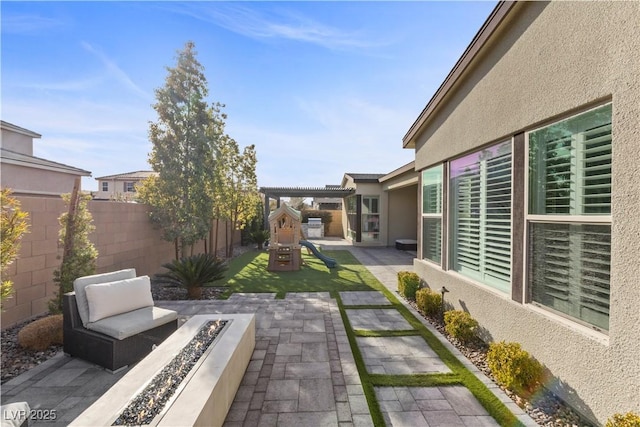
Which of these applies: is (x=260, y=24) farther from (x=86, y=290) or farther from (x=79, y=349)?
(x=79, y=349)

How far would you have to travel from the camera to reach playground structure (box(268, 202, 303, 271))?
10.6 m

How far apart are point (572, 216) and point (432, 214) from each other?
3.72 metres

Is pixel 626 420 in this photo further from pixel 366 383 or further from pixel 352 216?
pixel 352 216

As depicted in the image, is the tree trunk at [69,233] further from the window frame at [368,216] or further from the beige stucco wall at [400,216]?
the beige stucco wall at [400,216]

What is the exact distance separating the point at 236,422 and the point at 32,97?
9447 millimetres

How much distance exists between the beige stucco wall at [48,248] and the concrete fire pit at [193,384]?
370cm

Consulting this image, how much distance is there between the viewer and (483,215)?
4773mm

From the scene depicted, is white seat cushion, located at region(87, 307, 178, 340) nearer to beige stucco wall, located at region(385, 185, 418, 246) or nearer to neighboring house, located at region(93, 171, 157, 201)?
beige stucco wall, located at region(385, 185, 418, 246)

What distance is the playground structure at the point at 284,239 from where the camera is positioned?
10.6 m

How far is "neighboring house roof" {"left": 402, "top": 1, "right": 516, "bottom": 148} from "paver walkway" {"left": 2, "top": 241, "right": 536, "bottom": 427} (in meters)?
4.78

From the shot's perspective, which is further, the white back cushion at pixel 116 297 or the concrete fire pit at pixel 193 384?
the white back cushion at pixel 116 297

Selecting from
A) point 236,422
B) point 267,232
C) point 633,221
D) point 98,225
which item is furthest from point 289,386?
point 267,232

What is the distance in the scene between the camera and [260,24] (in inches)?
299

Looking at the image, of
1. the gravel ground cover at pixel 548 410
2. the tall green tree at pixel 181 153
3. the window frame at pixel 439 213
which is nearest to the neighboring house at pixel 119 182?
the tall green tree at pixel 181 153
